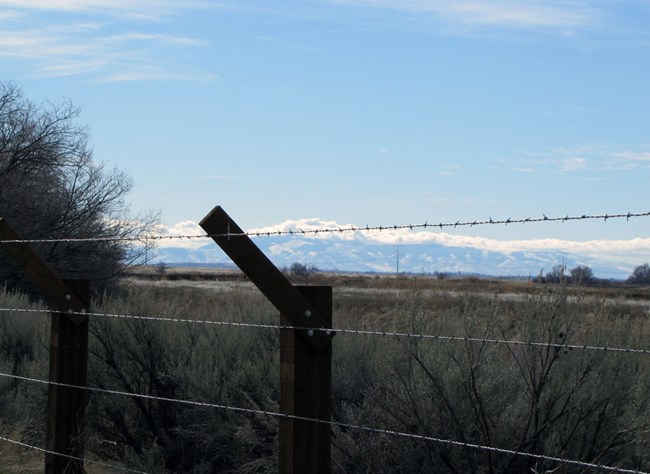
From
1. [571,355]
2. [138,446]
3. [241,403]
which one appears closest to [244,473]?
[241,403]

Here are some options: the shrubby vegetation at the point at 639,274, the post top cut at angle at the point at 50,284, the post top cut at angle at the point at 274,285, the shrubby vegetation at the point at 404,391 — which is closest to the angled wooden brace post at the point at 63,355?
the post top cut at angle at the point at 50,284

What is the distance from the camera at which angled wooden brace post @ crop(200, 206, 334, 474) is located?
489 cm

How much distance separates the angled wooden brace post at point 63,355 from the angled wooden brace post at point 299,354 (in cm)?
263

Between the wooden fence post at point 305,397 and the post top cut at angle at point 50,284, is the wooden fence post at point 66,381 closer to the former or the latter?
the post top cut at angle at point 50,284

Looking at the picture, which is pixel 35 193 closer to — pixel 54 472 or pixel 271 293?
pixel 54 472

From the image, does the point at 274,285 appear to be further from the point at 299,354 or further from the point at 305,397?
the point at 305,397

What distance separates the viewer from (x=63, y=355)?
725 cm

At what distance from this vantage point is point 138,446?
1048cm

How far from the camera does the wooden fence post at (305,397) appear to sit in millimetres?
4902

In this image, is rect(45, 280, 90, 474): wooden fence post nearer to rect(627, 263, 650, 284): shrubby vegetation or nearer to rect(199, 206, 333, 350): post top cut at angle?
rect(199, 206, 333, 350): post top cut at angle

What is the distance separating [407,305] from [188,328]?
13.4 feet

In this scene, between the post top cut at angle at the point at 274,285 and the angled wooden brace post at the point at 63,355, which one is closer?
the post top cut at angle at the point at 274,285

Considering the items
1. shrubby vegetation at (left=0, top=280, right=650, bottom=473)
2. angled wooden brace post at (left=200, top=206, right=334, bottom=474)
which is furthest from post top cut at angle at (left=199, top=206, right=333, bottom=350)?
shrubby vegetation at (left=0, top=280, right=650, bottom=473)

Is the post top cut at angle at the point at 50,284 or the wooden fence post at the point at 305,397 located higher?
the post top cut at angle at the point at 50,284
